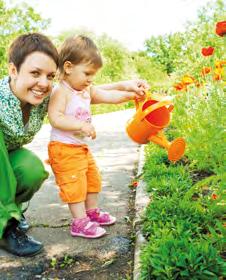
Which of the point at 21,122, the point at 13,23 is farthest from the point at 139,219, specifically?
the point at 13,23

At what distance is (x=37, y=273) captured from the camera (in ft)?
7.30

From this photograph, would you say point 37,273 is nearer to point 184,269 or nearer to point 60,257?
point 60,257

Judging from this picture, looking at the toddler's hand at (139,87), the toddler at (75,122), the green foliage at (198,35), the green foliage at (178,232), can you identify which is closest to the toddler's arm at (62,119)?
the toddler at (75,122)

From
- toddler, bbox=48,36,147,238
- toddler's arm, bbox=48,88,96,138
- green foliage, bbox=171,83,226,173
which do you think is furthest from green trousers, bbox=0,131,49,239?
green foliage, bbox=171,83,226,173

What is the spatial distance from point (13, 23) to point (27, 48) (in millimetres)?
10769

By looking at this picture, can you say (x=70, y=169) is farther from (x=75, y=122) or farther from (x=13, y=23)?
(x=13, y=23)

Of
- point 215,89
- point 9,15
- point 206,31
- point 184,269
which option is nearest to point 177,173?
point 215,89

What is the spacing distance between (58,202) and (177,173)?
84 centimetres

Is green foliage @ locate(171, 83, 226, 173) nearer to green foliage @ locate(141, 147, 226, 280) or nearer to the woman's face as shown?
green foliage @ locate(141, 147, 226, 280)

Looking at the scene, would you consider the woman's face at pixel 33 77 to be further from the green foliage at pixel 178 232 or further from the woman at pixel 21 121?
the green foliage at pixel 178 232

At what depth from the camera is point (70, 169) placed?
2.59 meters

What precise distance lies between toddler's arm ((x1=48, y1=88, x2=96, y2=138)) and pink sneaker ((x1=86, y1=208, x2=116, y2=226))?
0.51 m

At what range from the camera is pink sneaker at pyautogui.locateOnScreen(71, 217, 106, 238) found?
2.55 metres

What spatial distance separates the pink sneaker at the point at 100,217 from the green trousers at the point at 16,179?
1.32 feet
